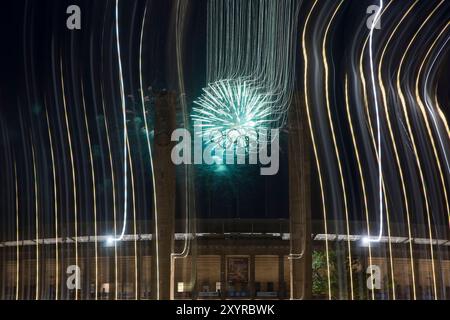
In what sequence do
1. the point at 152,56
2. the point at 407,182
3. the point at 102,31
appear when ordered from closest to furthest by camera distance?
the point at 102,31 < the point at 152,56 < the point at 407,182

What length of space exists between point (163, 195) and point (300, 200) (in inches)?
189

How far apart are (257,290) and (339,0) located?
25.5m

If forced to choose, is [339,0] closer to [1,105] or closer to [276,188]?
[1,105]

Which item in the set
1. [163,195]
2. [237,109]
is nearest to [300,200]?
[163,195]

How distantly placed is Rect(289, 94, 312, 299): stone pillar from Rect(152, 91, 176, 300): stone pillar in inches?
169

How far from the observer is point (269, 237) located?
134 ft

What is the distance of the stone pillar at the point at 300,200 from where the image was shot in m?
21.6

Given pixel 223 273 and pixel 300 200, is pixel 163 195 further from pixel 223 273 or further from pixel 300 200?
pixel 223 273

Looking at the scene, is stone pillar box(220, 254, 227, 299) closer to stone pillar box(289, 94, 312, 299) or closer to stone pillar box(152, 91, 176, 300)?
stone pillar box(289, 94, 312, 299)

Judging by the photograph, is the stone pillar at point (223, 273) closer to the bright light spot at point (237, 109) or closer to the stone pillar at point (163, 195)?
the bright light spot at point (237, 109)

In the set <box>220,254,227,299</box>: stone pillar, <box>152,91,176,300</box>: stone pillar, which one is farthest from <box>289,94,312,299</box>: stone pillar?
<box>220,254,227,299</box>: stone pillar

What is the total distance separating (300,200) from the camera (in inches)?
864

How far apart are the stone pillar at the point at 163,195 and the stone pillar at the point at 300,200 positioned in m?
4.30
